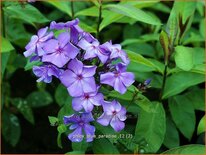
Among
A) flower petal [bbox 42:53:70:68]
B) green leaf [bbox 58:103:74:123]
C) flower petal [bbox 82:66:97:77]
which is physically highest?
flower petal [bbox 42:53:70:68]

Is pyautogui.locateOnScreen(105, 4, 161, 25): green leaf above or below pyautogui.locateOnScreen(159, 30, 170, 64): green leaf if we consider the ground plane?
above

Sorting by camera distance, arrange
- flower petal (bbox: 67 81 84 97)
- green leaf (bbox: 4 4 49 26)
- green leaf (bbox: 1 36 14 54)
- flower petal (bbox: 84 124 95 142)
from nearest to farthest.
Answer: flower petal (bbox: 67 81 84 97) → flower petal (bbox: 84 124 95 142) → green leaf (bbox: 1 36 14 54) → green leaf (bbox: 4 4 49 26)

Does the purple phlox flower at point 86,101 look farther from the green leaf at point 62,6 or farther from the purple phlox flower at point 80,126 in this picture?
the green leaf at point 62,6

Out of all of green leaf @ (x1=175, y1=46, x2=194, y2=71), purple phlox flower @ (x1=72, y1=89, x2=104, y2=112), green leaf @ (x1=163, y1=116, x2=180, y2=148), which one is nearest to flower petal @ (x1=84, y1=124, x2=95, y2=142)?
purple phlox flower @ (x1=72, y1=89, x2=104, y2=112)

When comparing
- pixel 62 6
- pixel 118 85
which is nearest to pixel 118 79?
pixel 118 85

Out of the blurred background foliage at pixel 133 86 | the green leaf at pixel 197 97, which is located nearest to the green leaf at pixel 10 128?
the blurred background foliage at pixel 133 86

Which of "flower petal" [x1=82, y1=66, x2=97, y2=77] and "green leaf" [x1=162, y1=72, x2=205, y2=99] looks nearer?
"flower petal" [x1=82, y1=66, x2=97, y2=77]

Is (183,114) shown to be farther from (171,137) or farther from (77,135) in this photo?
(77,135)

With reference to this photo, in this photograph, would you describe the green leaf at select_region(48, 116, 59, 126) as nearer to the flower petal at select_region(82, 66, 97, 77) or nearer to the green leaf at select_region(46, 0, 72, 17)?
the flower petal at select_region(82, 66, 97, 77)
